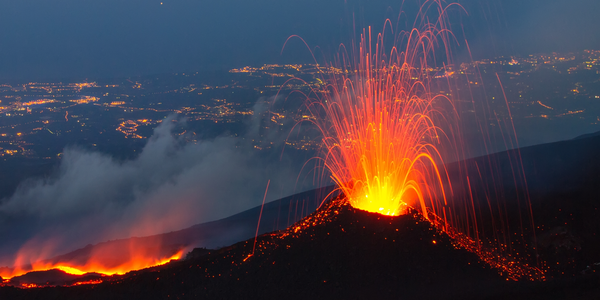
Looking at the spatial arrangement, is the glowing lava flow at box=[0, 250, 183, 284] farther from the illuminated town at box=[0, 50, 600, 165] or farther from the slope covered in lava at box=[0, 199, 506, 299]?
the illuminated town at box=[0, 50, 600, 165]

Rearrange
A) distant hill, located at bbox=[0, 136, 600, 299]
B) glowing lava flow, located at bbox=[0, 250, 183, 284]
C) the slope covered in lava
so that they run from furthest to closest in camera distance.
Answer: glowing lava flow, located at bbox=[0, 250, 183, 284] → the slope covered in lava → distant hill, located at bbox=[0, 136, 600, 299]

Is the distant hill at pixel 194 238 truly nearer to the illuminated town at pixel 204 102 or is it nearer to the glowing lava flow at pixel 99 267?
the glowing lava flow at pixel 99 267

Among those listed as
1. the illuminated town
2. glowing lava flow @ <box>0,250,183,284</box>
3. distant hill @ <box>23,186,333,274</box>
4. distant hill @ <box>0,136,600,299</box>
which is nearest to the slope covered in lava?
distant hill @ <box>0,136,600,299</box>

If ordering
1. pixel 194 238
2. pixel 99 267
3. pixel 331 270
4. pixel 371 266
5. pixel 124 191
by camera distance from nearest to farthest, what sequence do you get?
1. pixel 371 266
2. pixel 331 270
3. pixel 99 267
4. pixel 194 238
5. pixel 124 191

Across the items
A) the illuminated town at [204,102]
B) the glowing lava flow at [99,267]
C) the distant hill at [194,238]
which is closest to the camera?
the glowing lava flow at [99,267]

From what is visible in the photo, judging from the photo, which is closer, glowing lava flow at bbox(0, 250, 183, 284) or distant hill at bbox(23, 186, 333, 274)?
glowing lava flow at bbox(0, 250, 183, 284)

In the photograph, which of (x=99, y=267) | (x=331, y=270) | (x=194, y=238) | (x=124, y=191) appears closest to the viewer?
(x=331, y=270)

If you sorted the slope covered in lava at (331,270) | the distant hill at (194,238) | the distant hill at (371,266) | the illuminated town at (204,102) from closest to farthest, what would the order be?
1. the distant hill at (371,266)
2. the slope covered in lava at (331,270)
3. the distant hill at (194,238)
4. the illuminated town at (204,102)

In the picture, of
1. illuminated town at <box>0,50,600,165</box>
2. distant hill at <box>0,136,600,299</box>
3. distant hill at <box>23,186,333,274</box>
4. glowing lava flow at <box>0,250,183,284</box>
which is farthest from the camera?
illuminated town at <box>0,50,600,165</box>

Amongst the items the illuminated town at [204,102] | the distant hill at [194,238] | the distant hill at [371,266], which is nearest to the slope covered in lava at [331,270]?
the distant hill at [371,266]

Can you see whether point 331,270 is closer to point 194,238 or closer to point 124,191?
point 194,238

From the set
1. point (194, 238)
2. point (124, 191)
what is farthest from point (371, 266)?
point (124, 191)

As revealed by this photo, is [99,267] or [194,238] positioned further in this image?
[194,238]
